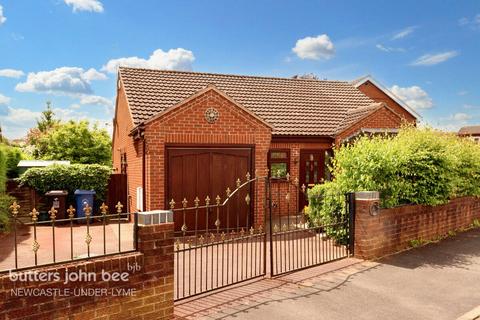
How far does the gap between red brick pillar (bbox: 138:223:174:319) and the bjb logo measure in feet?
0.29

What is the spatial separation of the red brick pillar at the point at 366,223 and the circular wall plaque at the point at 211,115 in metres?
4.51

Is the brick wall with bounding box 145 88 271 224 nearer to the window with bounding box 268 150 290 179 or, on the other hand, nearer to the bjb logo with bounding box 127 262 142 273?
the window with bounding box 268 150 290 179

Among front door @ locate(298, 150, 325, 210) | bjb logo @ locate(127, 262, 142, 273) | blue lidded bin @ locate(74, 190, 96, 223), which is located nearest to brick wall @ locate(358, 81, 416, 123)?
front door @ locate(298, 150, 325, 210)

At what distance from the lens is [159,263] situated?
4926mm

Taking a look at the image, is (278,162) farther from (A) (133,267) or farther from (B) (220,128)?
(A) (133,267)

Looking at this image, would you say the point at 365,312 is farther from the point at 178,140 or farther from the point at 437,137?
the point at 178,140

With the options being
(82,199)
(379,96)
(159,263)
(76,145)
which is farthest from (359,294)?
(379,96)

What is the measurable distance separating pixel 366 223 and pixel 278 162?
20.7 feet

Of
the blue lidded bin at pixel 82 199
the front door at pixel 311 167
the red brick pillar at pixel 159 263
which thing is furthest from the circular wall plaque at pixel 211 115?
the red brick pillar at pixel 159 263

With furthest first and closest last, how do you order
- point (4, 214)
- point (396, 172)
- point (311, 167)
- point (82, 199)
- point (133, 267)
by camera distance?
point (311, 167)
point (82, 199)
point (4, 214)
point (396, 172)
point (133, 267)

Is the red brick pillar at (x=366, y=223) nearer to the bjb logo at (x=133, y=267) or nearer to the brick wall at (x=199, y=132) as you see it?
the brick wall at (x=199, y=132)

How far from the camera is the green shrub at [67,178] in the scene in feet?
40.5

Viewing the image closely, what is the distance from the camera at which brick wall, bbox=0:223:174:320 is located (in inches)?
152

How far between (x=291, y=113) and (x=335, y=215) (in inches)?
298
